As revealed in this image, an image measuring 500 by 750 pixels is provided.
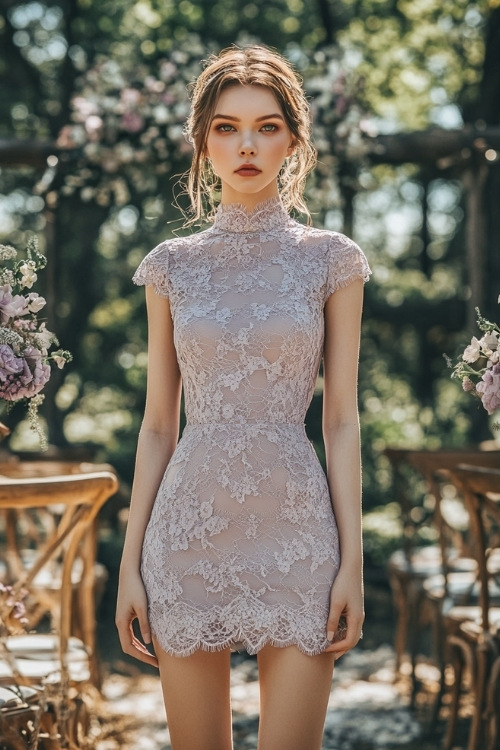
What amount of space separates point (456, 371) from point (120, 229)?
8205mm

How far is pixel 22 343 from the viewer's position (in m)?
2.67

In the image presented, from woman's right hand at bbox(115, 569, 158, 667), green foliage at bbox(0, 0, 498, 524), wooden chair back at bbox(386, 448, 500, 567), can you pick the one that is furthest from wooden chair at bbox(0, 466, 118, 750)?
green foliage at bbox(0, 0, 498, 524)

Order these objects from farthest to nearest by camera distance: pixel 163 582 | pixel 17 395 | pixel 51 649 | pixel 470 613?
pixel 470 613, pixel 51 649, pixel 17 395, pixel 163 582

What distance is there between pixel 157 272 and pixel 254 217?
0.25 meters

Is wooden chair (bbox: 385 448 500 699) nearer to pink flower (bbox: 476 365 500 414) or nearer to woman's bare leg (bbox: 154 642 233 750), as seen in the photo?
pink flower (bbox: 476 365 500 414)

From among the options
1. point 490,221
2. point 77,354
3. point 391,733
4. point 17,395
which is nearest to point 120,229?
point 77,354

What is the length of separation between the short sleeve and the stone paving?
274 centimetres

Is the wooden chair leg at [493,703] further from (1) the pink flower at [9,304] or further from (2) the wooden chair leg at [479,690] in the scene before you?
(1) the pink flower at [9,304]

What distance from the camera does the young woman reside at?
7.13ft

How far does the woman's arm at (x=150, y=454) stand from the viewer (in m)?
2.29

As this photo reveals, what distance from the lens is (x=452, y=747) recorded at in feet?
14.4

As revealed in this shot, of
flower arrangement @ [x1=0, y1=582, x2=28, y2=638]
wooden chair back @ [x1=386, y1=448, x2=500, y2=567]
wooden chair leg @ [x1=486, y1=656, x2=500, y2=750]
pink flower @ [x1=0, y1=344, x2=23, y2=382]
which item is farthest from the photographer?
wooden chair back @ [x1=386, y1=448, x2=500, y2=567]

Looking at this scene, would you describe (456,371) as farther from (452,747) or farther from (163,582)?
(452,747)

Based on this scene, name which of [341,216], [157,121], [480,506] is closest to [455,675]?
[480,506]
